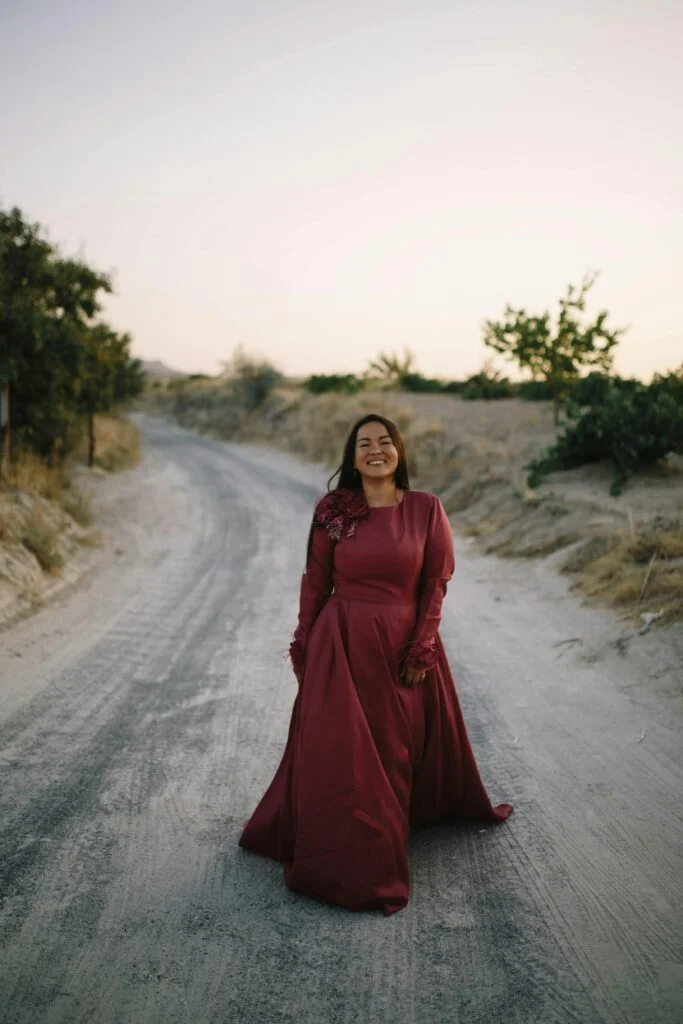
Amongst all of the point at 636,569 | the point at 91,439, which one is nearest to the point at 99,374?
the point at 91,439

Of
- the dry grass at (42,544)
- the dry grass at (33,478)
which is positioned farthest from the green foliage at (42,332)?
the dry grass at (42,544)

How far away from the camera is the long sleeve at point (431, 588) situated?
3186 millimetres

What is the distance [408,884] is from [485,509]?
389 inches

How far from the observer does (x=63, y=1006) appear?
238cm

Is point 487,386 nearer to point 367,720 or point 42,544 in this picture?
point 42,544

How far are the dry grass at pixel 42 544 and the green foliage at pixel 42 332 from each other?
3.06 meters

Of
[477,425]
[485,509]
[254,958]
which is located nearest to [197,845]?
[254,958]

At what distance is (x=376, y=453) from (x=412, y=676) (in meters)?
1.05

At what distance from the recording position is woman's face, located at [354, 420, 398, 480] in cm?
332

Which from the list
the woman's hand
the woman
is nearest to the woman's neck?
the woman

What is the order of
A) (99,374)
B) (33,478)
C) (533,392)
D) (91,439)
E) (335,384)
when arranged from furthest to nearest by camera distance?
(335,384), (533,392), (91,439), (99,374), (33,478)

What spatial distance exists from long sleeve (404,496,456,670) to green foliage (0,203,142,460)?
9327mm

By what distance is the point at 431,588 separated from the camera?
3.29 metres

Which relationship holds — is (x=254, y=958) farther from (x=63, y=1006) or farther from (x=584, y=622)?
(x=584, y=622)
